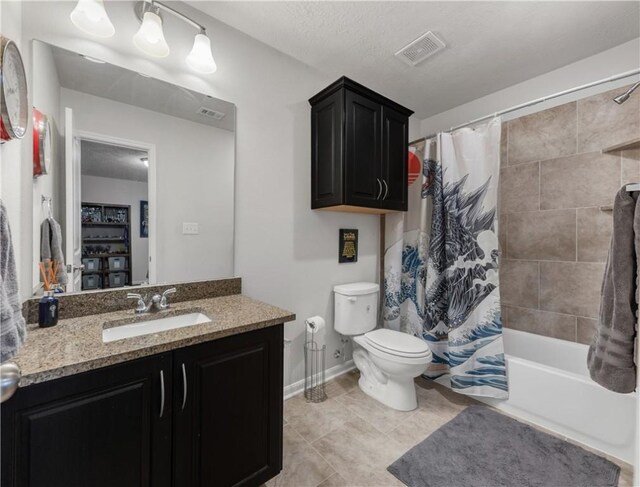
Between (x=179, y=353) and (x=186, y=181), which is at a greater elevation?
(x=186, y=181)

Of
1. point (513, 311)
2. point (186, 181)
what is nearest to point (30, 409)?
point (186, 181)

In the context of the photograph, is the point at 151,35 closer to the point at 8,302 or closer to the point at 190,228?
the point at 190,228

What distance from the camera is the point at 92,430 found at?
89 cm

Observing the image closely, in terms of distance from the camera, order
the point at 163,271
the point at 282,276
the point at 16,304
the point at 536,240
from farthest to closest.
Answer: the point at 536,240, the point at 282,276, the point at 163,271, the point at 16,304

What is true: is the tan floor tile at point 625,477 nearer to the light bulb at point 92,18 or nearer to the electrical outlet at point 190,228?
the electrical outlet at point 190,228

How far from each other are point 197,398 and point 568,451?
6.49ft

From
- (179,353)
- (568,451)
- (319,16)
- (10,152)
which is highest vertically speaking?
(319,16)

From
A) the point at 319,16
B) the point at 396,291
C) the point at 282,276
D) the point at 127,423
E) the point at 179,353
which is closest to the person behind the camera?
the point at 127,423

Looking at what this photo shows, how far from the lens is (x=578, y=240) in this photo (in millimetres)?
2131

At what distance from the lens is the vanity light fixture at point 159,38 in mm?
1404

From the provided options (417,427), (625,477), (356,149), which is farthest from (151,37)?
(625,477)

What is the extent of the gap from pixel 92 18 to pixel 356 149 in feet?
4.92

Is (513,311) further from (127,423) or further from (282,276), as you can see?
(127,423)

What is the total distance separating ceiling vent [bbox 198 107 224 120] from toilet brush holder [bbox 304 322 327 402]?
152 cm
